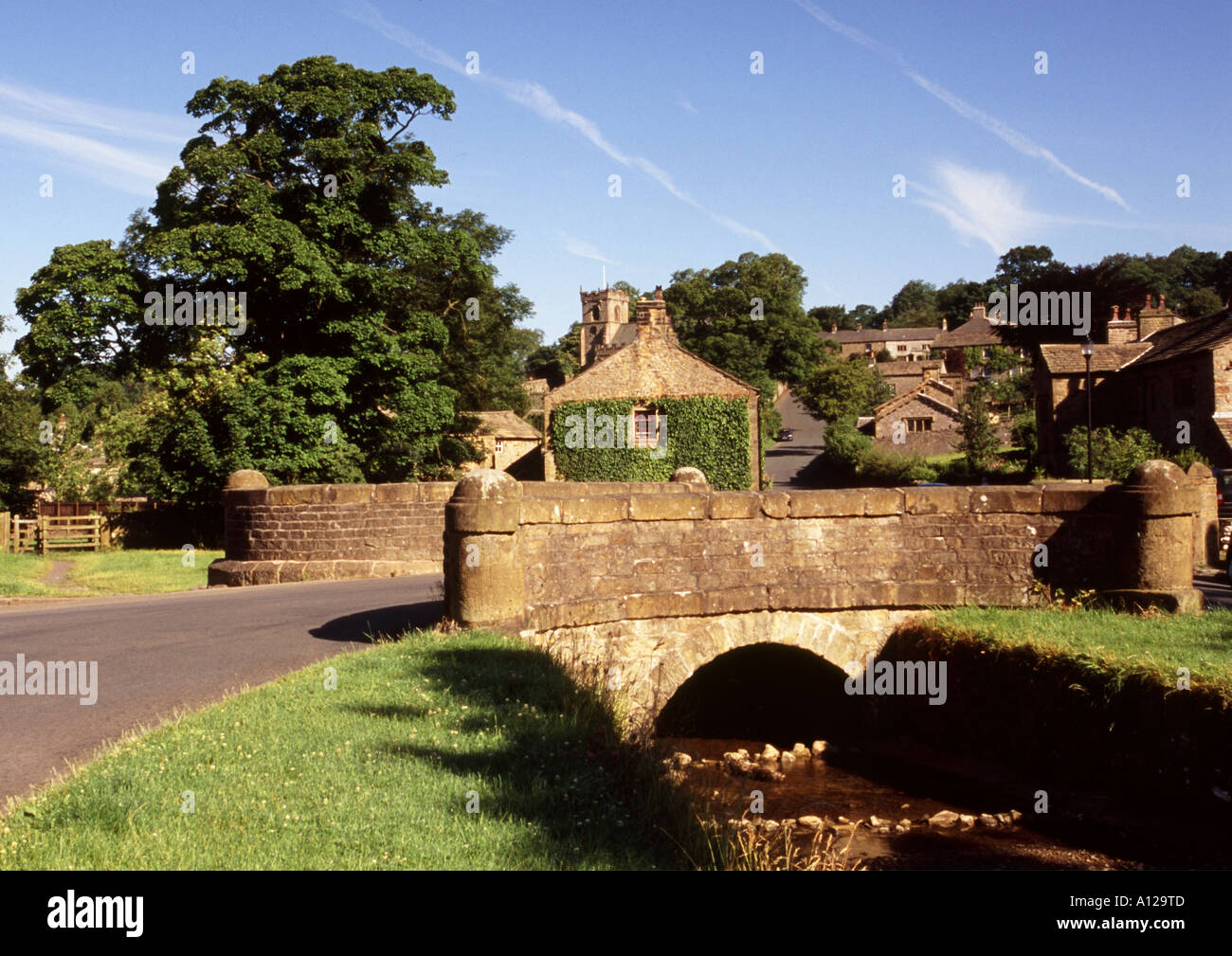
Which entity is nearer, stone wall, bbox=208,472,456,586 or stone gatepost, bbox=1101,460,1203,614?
stone gatepost, bbox=1101,460,1203,614

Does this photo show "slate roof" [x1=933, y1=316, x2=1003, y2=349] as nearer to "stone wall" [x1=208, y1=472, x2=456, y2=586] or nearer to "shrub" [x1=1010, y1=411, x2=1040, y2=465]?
"shrub" [x1=1010, y1=411, x2=1040, y2=465]

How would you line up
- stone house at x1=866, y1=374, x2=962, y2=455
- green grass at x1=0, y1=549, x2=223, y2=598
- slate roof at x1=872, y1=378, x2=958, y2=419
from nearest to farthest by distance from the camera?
green grass at x1=0, y1=549, x2=223, y2=598 → stone house at x1=866, y1=374, x2=962, y2=455 → slate roof at x1=872, y1=378, x2=958, y2=419

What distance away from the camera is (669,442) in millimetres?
39656

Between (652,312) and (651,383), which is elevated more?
(652,312)

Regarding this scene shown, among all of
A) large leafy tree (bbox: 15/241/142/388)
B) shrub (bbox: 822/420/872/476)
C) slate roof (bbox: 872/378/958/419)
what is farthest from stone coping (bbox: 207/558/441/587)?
slate roof (bbox: 872/378/958/419)

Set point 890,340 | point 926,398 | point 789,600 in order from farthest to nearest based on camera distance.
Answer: point 890,340 → point 926,398 → point 789,600

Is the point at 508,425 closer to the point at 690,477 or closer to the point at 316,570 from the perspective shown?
the point at 316,570

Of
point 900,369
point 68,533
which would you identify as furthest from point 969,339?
point 68,533

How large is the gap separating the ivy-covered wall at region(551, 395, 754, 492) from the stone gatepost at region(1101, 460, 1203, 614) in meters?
27.7

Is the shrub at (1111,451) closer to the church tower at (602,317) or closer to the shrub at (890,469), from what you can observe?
the shrub at (890,469)

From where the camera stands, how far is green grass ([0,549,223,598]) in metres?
18.7

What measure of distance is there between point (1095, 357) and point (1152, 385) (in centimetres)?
422

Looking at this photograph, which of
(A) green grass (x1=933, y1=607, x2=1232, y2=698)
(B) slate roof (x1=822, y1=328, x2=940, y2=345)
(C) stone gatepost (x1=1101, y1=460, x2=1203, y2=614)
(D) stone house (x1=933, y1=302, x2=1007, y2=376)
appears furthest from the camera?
(B) slate roof (x1=822, y1=328, x2=940, y2=345)
